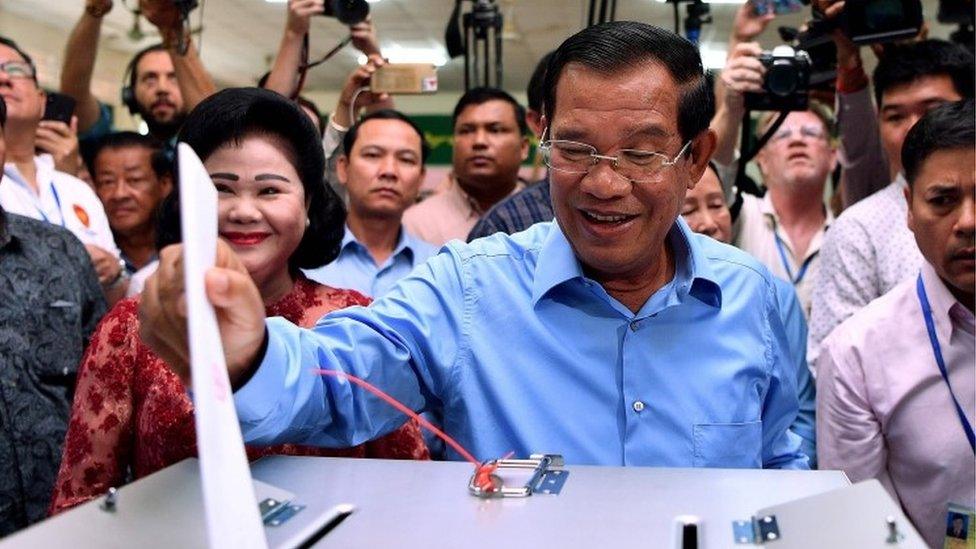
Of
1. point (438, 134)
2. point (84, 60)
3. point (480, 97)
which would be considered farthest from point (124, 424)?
point (438, 134)

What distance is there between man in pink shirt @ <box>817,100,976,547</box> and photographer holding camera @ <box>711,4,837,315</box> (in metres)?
0.71

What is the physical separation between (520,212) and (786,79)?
2.04 ft

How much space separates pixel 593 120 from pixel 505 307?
0.78 ft

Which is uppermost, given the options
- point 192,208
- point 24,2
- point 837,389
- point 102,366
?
point 24,2

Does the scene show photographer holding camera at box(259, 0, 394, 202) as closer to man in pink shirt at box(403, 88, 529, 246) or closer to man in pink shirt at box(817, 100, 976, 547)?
man in pink shirt at box(403, 88, 529, 246)

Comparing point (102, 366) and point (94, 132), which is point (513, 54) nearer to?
point (94, 132)

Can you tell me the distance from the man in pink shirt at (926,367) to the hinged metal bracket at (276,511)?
1082mm

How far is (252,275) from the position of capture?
4.38 ft

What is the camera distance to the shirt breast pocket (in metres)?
1.04

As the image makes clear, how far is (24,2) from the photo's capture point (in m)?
5.05

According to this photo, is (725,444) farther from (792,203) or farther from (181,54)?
(792,203)

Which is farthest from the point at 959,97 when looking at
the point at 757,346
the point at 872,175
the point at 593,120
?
the point at 593,120

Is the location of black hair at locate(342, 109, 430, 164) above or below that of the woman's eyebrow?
above

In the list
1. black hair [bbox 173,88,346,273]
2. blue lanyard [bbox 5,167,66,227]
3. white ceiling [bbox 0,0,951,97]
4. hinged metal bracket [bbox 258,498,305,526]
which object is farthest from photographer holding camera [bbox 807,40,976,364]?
blue lanyard [bbox 5,167,66,227]
